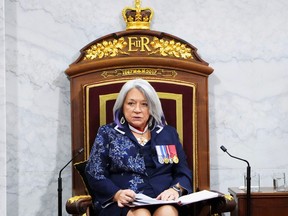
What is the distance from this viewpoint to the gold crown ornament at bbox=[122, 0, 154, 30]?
13.7 ft

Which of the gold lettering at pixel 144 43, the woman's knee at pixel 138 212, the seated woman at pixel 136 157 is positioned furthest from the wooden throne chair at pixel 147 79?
the woman's knee at pixel 138 212

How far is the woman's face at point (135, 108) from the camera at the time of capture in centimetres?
366

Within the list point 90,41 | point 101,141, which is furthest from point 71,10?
point 101,141

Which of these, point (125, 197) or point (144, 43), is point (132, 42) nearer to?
point (144, 43)

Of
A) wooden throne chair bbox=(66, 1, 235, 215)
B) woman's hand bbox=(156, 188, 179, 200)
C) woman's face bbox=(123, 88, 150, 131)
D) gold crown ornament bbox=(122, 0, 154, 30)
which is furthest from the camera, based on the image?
gold crown ornament bbox=(122, 0, 154, 30)

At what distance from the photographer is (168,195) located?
3406 millimetres

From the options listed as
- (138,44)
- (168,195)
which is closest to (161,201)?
(168,195)

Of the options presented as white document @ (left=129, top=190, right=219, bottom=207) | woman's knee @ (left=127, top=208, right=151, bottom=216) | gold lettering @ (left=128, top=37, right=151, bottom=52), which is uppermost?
gold lettering @ (left=128, top=37, right=151, bottom=52)

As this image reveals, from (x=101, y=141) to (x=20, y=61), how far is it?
109 centimetres

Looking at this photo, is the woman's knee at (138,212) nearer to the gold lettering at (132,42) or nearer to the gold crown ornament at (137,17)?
the gold lettering at (132,42)

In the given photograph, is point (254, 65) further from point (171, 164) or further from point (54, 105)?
point (54, 105)

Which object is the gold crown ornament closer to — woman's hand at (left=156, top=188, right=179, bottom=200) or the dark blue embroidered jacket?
the dark blue embroidered jacket

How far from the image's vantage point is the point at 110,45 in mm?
4098

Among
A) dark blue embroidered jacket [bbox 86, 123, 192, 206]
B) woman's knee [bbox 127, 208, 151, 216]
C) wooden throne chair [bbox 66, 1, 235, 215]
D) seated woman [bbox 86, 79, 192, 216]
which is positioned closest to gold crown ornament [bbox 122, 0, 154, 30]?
wooden throne chair [bbox 66, 1, 235, 215]
